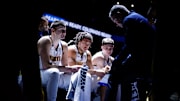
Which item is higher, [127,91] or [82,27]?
[82,27]

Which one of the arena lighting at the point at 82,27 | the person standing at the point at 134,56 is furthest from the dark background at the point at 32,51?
the arena lighting at the point at 82,27

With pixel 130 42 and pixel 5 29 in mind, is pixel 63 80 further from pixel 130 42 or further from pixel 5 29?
pixel 5 29

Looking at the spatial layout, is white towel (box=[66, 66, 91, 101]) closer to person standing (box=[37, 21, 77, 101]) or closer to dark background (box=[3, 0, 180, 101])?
person standing (box=[37, 21, 77, 101])

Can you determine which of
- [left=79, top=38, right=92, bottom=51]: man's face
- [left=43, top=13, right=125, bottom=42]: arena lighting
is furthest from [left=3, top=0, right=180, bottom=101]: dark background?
[left=43, top=13, right=125, bottom=42]: arena lighting

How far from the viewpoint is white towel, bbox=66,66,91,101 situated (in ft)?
11.9

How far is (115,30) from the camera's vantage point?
1054 cm

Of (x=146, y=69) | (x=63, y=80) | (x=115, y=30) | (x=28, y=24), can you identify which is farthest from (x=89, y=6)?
(x=28, y=24)

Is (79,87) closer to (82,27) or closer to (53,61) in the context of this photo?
(53,61)

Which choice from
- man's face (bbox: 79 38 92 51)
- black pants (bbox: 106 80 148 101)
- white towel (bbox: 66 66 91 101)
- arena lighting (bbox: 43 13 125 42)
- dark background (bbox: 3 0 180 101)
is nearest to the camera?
dark background (bbox: 3 0 180 101)

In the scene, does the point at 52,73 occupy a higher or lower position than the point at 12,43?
lower

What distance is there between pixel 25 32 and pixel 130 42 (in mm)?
1649

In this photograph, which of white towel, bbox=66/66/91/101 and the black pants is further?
white towel, bbox=66/66/91/101

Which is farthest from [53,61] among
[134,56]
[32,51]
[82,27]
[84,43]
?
[82,27]

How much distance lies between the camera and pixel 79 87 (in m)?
3.64
